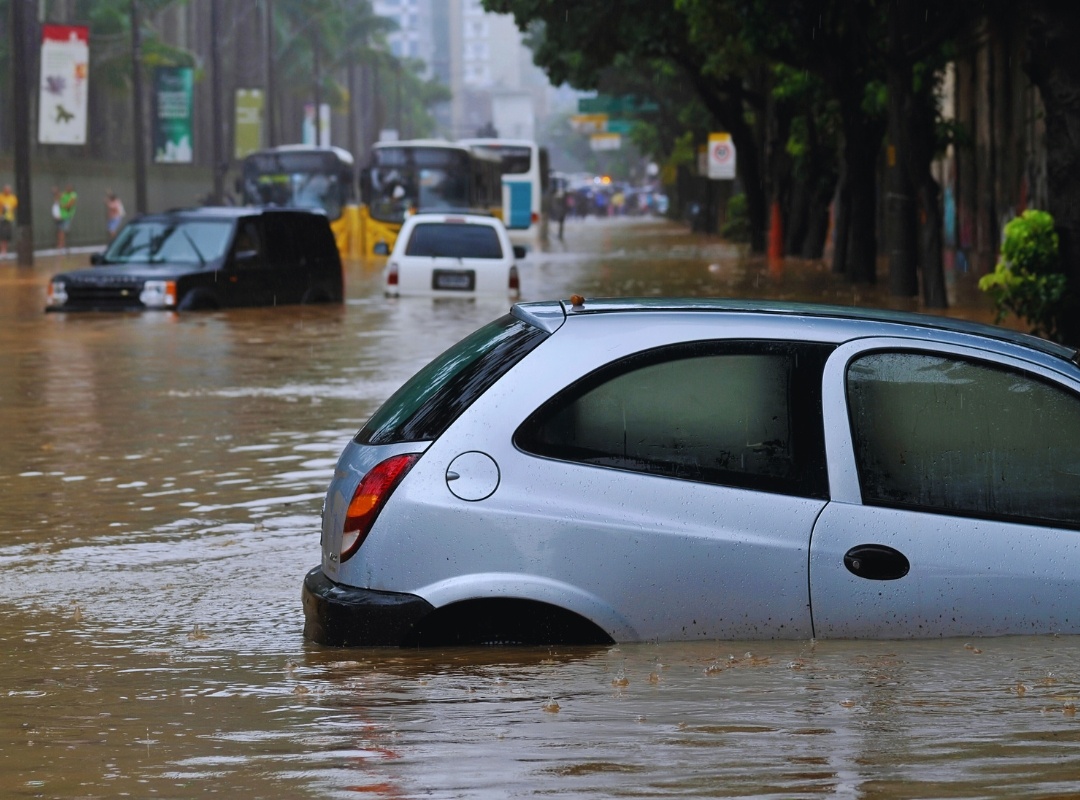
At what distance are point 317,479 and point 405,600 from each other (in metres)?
6.14

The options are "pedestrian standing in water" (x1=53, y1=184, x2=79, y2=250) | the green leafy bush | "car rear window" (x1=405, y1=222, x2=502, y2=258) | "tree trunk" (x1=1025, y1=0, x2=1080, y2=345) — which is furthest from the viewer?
"pedestrian standing in water" (x1=53, y1=184, x2=79, y2=250)

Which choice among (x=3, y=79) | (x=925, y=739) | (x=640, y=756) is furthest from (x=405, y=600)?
(x=3, y=79)

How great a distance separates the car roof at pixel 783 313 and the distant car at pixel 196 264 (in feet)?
63.3

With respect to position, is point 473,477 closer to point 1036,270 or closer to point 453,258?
point 1036,270

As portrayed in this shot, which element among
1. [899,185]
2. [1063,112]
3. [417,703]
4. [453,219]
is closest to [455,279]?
[453,219]

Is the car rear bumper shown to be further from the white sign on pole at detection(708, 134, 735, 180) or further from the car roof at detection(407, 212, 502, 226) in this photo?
the white sign on pole at detection(708, 134, 735, 180)

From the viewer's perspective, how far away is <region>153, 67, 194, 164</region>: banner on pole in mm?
57625

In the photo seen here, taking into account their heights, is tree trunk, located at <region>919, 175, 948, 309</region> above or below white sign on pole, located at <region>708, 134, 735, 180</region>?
below

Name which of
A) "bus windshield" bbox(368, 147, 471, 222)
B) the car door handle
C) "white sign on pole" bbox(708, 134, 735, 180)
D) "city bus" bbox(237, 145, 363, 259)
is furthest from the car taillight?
"white sign on pole" bbox(708, 134, 735, 180)

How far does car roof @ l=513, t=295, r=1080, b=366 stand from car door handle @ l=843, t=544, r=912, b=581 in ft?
2.14

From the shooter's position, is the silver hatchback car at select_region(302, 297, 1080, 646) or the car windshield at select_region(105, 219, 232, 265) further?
the car windshield at select_region(105, 219, 232, 265)

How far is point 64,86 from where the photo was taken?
157ft

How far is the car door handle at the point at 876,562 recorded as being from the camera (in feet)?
19.1

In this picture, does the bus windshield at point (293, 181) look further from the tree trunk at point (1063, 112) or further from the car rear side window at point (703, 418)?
the car rear side window at point (703, 418)
